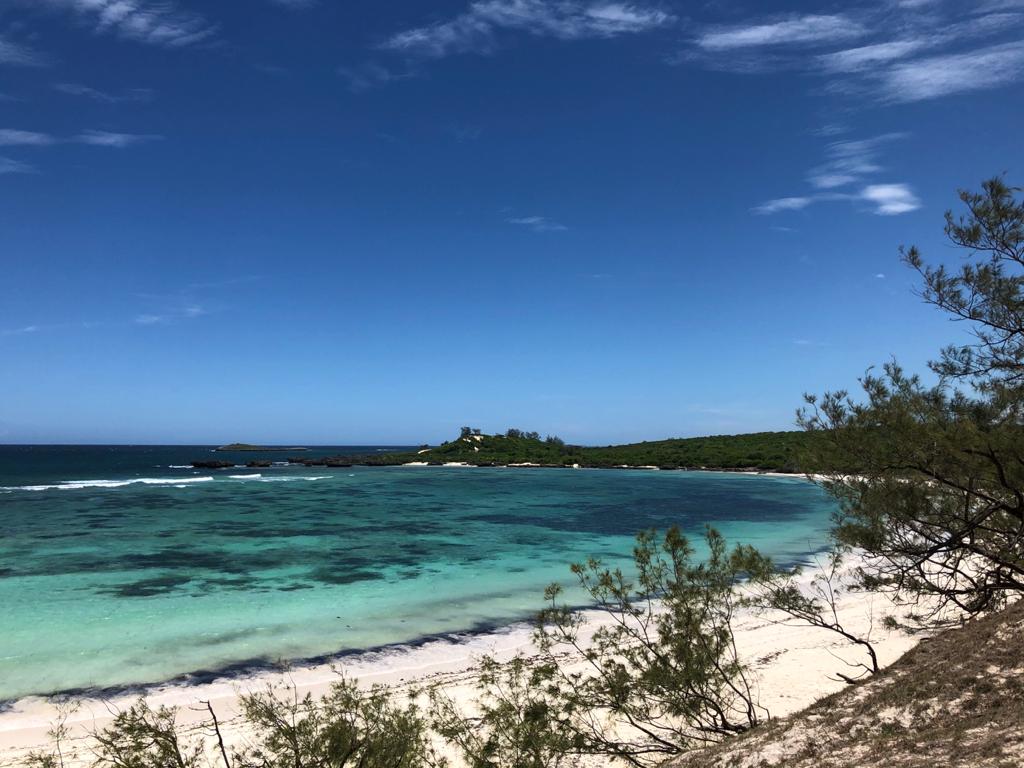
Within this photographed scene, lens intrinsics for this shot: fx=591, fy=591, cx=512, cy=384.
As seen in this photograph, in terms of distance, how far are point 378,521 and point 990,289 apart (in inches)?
1303

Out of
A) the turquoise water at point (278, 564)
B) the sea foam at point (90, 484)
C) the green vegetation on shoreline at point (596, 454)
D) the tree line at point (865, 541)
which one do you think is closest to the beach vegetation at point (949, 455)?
the tree line at point (865, 541)

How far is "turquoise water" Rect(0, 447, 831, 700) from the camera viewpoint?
1374cm

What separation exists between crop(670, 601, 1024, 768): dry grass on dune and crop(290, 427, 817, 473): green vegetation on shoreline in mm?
80073

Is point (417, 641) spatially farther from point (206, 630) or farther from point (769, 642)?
point (769, 642)

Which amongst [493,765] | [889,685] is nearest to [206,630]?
[493,765]

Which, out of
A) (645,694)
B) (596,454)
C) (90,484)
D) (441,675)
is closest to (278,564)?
(441,675)

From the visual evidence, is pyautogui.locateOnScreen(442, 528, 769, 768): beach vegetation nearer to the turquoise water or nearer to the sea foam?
the turquoise water

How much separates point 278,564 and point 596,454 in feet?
304

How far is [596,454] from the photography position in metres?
112

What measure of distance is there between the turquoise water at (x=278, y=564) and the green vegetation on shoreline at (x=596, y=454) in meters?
41.1

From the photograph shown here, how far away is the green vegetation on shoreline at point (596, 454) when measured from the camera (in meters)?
92.1

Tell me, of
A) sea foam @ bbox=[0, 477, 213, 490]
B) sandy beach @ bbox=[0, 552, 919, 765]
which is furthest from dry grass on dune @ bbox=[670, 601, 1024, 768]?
sea foam @ bbox=[0, 477, 213, 490]

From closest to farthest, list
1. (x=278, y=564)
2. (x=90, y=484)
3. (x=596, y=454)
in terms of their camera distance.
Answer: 1. (x=278, y=564)
2. (x=90, y=484)
3. (x=596, y=454)

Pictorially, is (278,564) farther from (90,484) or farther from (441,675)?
(90,484)
